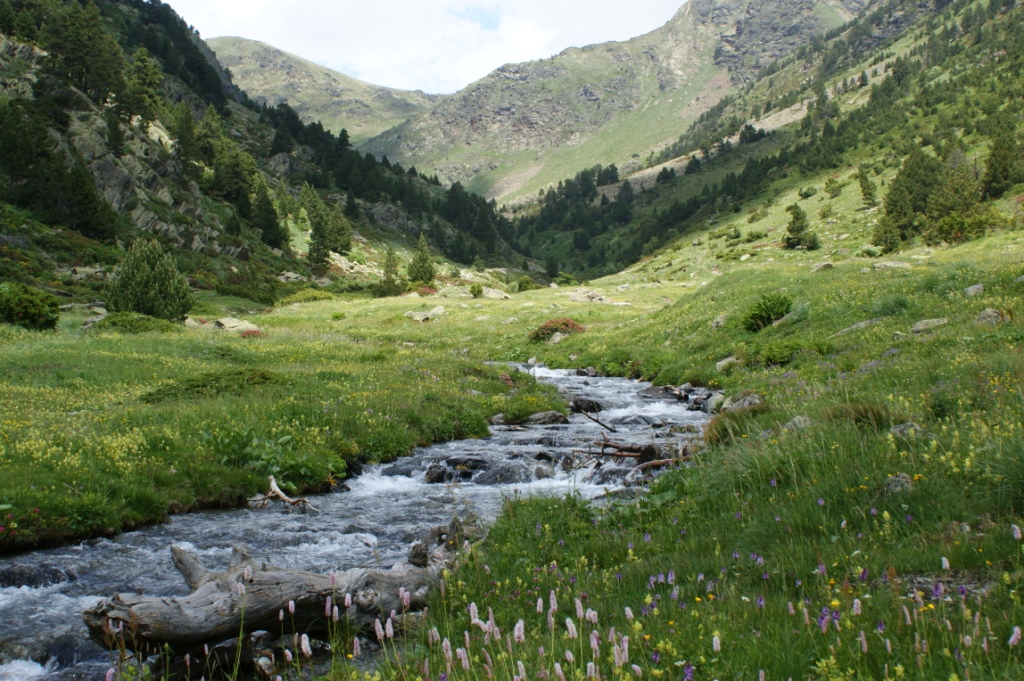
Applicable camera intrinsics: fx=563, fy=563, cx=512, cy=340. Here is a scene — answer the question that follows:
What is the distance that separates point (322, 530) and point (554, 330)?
92.6 feet

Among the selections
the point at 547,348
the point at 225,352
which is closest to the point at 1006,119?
the point at 547,348

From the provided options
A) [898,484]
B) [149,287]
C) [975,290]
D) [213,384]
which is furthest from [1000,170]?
[149,287]

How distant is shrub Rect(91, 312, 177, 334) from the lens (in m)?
29.9

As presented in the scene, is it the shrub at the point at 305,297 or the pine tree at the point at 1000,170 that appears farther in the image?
the pine tree at the point at 1000,170

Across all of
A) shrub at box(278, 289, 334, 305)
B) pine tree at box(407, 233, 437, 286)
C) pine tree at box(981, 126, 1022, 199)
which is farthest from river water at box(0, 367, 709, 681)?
pine tree at box(981, 126, 1022, 199)

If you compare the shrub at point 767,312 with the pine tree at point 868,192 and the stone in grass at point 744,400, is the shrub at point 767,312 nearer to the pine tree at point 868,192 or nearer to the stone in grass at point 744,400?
the stone in grass at point 744,400

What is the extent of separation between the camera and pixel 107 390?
16.5 metres

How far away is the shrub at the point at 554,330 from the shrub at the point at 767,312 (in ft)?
44.5

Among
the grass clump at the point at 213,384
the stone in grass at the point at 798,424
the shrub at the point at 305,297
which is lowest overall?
the shrub at the point at 305,297

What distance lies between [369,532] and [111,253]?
2494 inches

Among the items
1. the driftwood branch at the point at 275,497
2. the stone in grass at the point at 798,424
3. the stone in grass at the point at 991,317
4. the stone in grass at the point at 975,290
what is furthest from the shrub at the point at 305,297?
the stone in grass at the point at 798,424

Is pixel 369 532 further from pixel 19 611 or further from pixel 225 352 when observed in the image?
pixel 225 352

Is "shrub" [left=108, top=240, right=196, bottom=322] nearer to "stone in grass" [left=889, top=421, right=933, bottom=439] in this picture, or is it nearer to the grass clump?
the grass clump

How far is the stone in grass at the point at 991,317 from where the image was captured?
12773mm
